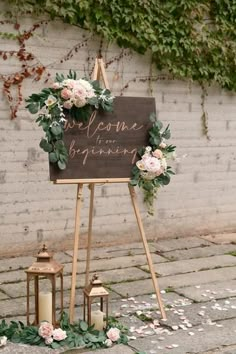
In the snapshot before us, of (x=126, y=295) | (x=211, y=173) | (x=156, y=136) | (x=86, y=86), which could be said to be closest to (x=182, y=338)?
(x=126, y=295)

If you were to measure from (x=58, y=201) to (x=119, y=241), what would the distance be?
0.64m

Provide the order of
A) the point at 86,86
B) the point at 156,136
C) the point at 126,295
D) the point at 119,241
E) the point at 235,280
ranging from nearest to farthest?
the point at 86,86 → the point at 156,136 → the point at 126,295 → the point at 235,280 → the point at 119,241

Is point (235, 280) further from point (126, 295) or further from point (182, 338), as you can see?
point (182, 338)

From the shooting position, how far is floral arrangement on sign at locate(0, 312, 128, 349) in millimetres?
3285

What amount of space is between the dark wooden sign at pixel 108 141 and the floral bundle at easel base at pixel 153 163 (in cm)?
4

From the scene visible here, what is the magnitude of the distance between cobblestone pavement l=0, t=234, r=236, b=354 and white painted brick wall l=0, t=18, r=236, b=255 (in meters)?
0.17

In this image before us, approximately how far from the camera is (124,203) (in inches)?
219

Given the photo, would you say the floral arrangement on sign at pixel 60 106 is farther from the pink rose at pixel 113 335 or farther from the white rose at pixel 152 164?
the pink rose at pixel 113 335

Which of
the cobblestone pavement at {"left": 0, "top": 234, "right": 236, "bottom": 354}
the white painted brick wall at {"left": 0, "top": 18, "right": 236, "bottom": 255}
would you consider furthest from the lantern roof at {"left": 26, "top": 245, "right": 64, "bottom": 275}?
the white painted brick wall at {"left": 0, "top": 18, "right": 236, "bottom": 255}

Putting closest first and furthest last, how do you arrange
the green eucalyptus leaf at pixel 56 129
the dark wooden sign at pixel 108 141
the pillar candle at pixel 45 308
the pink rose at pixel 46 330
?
the pink rose at pixel 46 330 → the pillar candle at pixel 45 308 → the green eucalyptus leaf at pixel 56 129 → the dark wooden sign at pixel 108 141

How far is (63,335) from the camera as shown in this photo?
3.29 metres

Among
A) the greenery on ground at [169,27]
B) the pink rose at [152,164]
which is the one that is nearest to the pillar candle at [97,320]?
the pink rose at [152,164]

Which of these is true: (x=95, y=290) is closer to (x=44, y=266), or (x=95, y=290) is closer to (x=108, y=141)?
(x=44, y=266)

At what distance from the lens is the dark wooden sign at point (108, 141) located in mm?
3605
